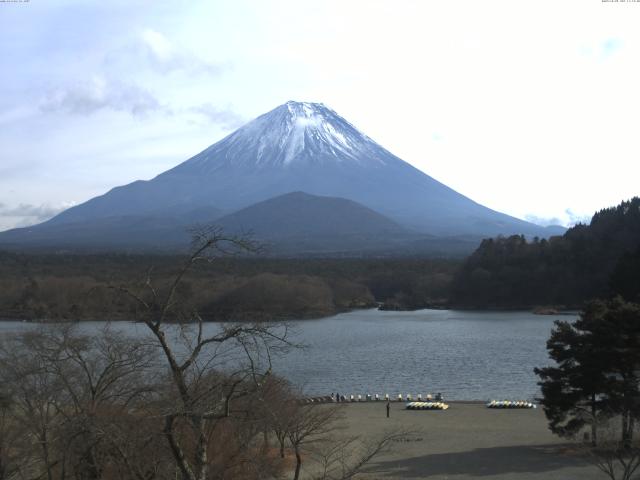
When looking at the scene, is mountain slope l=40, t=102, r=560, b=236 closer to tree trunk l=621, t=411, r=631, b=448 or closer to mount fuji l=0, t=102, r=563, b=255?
mount fuji l=0, t=102, r=563, b=255

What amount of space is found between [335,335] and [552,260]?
19.9m

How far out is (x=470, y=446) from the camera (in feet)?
42.9

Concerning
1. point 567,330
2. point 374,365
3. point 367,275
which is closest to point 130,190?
point 367,275

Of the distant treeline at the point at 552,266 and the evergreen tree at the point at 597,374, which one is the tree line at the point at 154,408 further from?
the distant treeline at the point at 552,266

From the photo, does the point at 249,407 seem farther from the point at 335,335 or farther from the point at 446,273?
the point at 446,273

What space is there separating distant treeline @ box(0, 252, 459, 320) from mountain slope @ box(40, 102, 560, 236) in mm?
61865

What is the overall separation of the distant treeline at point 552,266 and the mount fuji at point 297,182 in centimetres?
6714

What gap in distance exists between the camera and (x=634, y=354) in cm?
1195

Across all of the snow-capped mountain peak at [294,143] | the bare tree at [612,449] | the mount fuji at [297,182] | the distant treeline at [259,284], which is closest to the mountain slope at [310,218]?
the mount fuji at [297,182]

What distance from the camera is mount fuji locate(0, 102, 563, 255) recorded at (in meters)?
126

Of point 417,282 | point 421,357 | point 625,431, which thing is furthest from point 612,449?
point 417,282

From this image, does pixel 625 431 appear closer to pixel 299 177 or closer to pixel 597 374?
pixel 597 374

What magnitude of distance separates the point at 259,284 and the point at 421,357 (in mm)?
21033

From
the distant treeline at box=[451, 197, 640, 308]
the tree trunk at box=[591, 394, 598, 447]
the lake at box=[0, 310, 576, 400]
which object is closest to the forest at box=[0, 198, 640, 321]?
the distant treeline at box=[451, 197, 640, 308]
